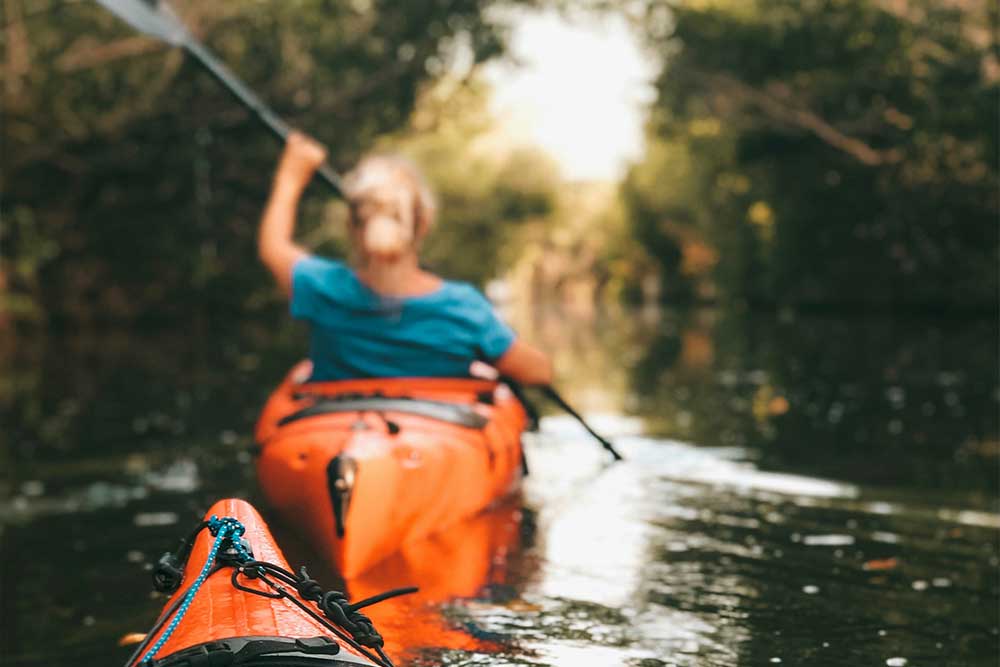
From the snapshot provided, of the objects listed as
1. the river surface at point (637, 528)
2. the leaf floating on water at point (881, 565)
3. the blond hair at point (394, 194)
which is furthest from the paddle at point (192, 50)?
the leaf floating on water at point (881, 565)

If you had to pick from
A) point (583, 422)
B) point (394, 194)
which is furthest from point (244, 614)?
point (583, 422)

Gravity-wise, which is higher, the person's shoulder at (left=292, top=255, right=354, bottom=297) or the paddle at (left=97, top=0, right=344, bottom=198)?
the paddle at (left=97, top=0, right=344, bottom=198)

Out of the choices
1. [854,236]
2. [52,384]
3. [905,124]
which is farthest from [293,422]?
[854,236]

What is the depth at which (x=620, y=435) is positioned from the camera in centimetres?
938

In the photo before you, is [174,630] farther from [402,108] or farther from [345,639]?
[402,108]

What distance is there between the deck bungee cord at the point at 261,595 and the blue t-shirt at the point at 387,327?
2.59 meters

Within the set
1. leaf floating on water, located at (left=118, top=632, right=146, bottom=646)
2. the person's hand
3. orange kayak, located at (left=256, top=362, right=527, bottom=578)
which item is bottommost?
leaf floating on water, located at (left=118, top=632, right=146, bottom=646)

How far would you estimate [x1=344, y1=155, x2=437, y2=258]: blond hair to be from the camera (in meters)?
5.36

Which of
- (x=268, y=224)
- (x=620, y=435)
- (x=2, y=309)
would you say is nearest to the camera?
(x=268, y=224)

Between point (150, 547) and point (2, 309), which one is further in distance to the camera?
point (2, 309)

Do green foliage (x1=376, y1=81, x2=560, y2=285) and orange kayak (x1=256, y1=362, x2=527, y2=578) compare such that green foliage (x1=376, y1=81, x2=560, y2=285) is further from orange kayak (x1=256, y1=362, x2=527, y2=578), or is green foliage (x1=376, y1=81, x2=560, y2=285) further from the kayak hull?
the kayak hull

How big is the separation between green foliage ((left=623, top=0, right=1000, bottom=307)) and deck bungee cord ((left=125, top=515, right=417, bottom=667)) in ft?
66.9

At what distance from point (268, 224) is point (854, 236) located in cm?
2452

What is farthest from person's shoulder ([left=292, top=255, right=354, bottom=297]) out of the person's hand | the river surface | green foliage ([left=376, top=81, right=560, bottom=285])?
green foliage ([left=376, top=81, right=560, bottom=285])
